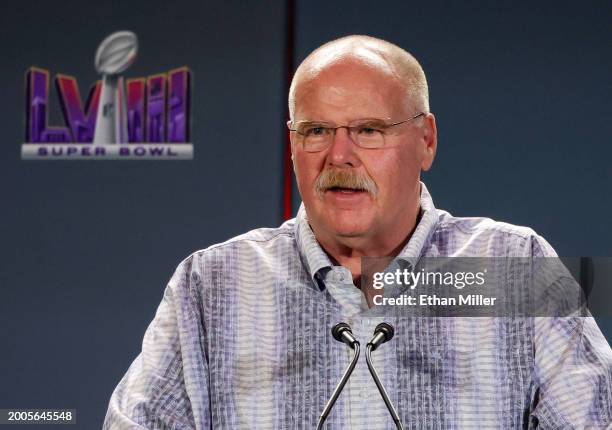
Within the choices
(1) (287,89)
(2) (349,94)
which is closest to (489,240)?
(2) (349,94)

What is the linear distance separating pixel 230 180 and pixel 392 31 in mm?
602

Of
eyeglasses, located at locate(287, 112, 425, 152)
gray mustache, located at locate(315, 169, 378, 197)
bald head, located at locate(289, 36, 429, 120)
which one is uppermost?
bald head, located at locate(289, 36, 429, 120)

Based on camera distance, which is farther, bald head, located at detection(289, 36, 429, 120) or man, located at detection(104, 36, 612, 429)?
bald head, located at detection(289, 36, 429, 120)

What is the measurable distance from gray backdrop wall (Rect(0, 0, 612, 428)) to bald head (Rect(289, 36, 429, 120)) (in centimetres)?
96

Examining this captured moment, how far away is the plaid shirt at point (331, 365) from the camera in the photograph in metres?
1.37

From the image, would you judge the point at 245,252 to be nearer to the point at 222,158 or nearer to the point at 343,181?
the point at 343,181

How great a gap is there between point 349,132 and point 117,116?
123 centimetres

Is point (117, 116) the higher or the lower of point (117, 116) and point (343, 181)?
the higher

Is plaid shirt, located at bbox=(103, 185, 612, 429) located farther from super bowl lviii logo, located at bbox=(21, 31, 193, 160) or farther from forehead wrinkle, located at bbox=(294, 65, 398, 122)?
super bowl lviii logo, located at bbox=(21, 31, 193, 160)

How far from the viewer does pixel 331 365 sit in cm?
142

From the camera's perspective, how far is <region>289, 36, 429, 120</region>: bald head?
149 cm

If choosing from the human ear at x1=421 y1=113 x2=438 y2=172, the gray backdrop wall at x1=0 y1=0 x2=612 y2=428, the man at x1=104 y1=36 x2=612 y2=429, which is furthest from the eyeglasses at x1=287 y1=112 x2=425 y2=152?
the gray backdrop wall at x1=0 y1=0 x2=612 y2=428

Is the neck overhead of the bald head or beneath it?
beneath

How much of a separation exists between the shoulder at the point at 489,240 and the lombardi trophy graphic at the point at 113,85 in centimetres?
123
